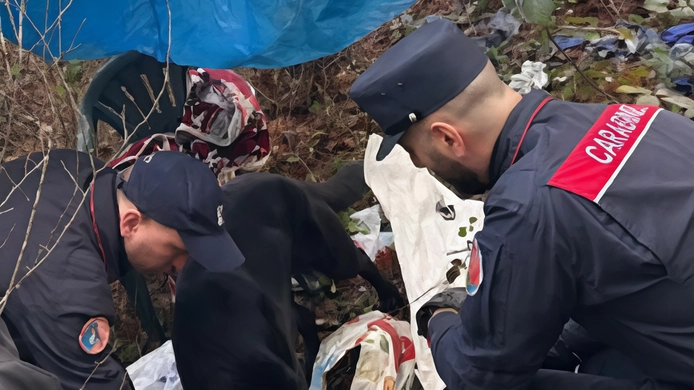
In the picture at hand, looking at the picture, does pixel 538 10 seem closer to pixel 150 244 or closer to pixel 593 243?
pixel 593 243

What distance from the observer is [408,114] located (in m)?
1.46

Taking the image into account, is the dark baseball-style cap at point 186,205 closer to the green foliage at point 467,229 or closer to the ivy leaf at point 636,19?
the green foliage at point 467,229

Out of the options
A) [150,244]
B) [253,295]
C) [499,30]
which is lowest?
[499,30]

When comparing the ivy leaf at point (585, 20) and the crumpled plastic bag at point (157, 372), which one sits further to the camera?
the ivy leaf at point (585, 20)

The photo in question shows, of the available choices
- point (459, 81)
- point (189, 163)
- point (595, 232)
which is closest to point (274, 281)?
point (189, 163)

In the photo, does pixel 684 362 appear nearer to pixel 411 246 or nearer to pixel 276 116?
pixel 411 246

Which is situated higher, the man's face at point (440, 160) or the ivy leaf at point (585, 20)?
the man's face at point (440, 160)

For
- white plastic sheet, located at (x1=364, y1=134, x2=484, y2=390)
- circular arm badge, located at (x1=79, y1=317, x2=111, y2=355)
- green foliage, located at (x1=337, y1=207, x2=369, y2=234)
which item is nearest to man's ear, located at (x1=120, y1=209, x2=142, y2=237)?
circular arm badge, located at (x1=79, y1=317, x2=111, y2=355)

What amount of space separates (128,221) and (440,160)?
95cm

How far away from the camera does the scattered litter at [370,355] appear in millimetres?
2100

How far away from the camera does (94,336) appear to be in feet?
5.21

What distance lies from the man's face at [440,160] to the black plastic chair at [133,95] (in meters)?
1.20

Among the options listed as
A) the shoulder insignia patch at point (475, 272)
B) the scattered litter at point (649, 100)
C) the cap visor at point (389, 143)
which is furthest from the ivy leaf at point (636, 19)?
the shoulder insignia patch at point (475, 272)

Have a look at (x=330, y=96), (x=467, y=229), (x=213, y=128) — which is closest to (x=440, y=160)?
(x=467, y=229)
